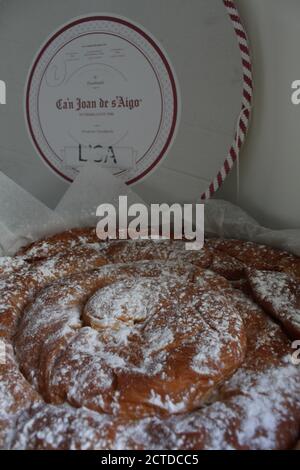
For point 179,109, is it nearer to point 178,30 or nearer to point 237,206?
point 178,30

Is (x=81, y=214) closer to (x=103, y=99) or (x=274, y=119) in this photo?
(x=103, y=99)

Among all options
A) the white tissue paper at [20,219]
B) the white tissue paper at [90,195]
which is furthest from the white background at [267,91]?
the white tissue paper at [20,219]

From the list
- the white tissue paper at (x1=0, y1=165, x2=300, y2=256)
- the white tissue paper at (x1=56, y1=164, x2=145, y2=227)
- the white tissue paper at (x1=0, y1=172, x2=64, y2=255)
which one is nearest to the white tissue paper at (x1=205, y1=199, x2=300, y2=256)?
the white tissue paper at (x1=0, y1=165, x2=300, y2=256)

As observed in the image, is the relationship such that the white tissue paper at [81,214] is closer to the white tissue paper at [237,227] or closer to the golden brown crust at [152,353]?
the white tissue paper at [237,227]

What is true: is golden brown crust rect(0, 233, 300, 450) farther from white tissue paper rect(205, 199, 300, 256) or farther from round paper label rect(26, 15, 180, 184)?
round paper label rect(26, 15, 180, 184)
